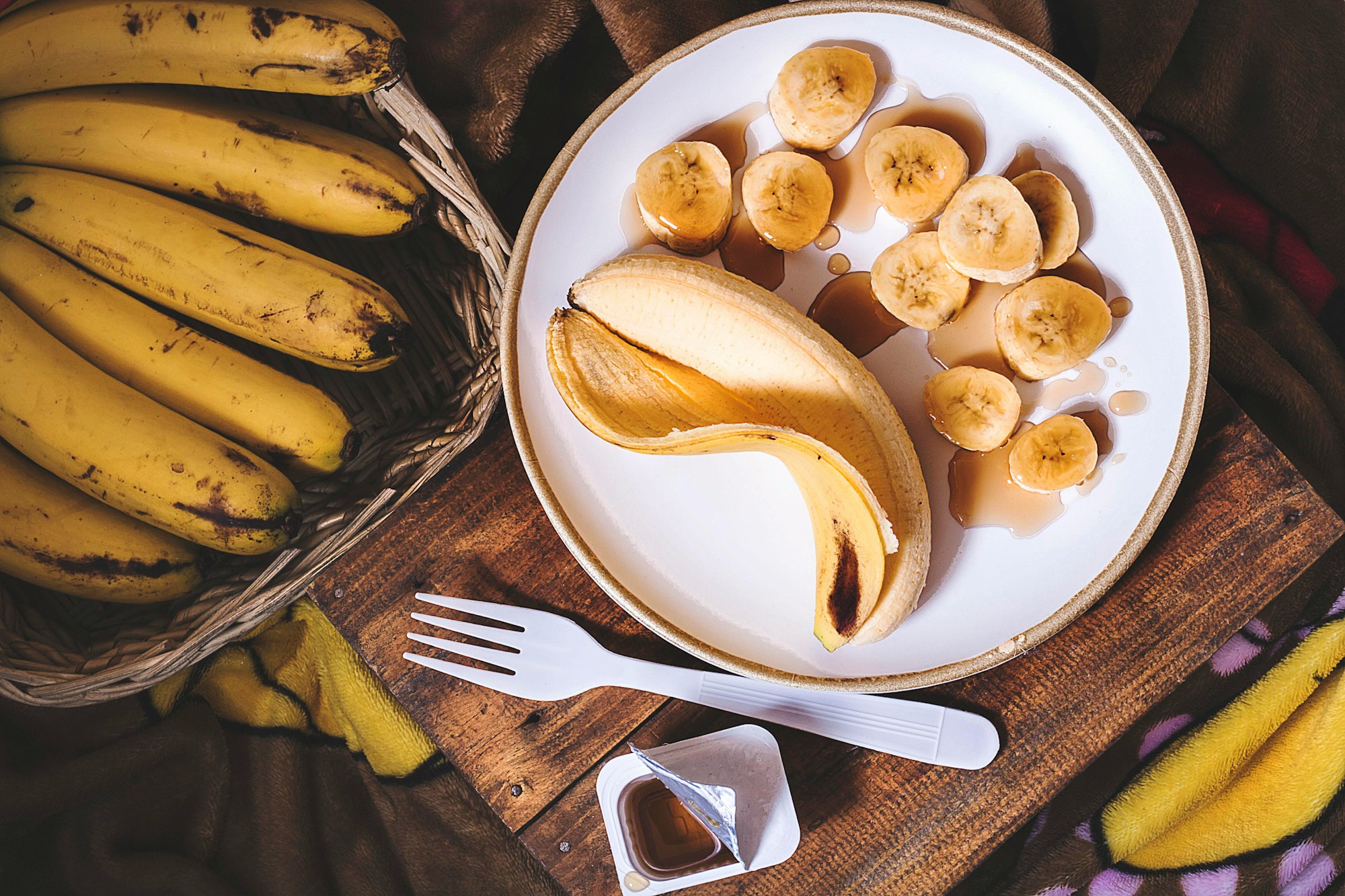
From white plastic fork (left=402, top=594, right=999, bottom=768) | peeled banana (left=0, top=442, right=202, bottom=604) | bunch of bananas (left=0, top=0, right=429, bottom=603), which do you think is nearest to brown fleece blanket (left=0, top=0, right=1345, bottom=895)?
bunch of bananas (left=0, top=0, right=429, bottom=603)

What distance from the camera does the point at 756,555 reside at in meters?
1.08

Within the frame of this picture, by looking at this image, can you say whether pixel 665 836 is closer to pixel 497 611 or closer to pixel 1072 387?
pixel 497 611

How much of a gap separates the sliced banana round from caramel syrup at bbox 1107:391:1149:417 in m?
0.23

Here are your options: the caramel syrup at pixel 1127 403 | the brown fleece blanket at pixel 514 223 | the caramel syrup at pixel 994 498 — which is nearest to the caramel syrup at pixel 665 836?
the brown fleece blanket at pixel 514 223

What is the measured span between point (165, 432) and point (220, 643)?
0.29 meters

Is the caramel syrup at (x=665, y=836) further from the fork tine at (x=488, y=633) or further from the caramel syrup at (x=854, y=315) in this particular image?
the caramel syrup at (x=854, y=315)

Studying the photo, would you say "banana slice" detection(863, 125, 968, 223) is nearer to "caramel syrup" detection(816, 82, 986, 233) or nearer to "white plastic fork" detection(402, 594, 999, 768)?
"caramel syrup" detection(816, 82, 986, 233)

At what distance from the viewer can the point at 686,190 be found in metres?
1.01

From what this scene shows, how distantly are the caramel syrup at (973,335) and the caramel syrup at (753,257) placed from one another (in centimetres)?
22

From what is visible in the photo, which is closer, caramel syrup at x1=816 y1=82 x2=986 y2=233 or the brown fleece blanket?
caramel syrup at x1=816 y1=82 x2=986 y2=233

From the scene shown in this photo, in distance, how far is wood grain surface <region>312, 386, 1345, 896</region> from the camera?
1096 mm

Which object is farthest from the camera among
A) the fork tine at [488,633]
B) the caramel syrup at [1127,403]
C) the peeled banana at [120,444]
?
the fork tine at [488,633]

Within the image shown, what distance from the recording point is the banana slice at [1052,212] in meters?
0.99

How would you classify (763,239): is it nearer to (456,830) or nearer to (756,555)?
(756,555)
